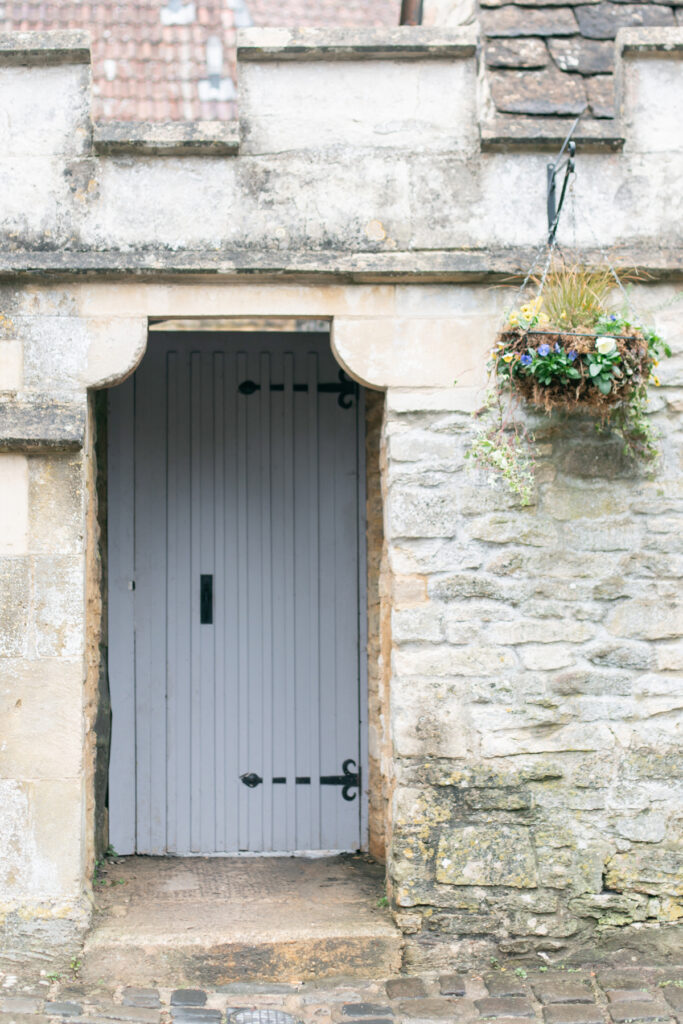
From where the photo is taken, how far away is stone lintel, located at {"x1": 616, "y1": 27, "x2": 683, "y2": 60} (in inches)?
164

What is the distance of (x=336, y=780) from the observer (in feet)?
17.2

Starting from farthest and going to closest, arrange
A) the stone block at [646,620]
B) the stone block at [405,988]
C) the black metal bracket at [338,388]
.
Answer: the black metal bracket at [338,388]
the stone block at [646,620]
the stone block at [405,988]

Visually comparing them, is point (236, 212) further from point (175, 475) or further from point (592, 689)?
point (592, 689)

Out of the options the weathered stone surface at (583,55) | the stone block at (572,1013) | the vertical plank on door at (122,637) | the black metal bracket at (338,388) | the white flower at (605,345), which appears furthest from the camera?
the black metal bracket at (338,388)

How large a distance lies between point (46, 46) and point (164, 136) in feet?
1.89

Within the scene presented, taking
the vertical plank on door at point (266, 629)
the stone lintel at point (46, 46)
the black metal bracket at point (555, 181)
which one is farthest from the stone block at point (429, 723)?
the stone lintel at point (46, 46)

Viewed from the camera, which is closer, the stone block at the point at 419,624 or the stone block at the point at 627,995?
the stone block at the point at 627,995

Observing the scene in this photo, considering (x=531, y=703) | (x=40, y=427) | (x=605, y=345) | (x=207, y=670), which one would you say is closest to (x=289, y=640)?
(x=207, y=670)

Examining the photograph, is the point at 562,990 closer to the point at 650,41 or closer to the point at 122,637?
the point at 122,637

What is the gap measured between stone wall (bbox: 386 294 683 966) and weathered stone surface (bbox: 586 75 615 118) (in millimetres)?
1302

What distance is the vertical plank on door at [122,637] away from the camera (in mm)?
5180

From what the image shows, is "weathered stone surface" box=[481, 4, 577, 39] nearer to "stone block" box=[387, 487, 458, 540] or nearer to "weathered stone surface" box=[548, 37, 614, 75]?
"weathered stone surface" box=[548, 37, 614, 75]

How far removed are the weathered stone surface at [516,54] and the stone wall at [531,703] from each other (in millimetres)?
1435

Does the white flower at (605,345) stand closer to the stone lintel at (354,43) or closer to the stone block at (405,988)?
the stone lintel at (354,43)
